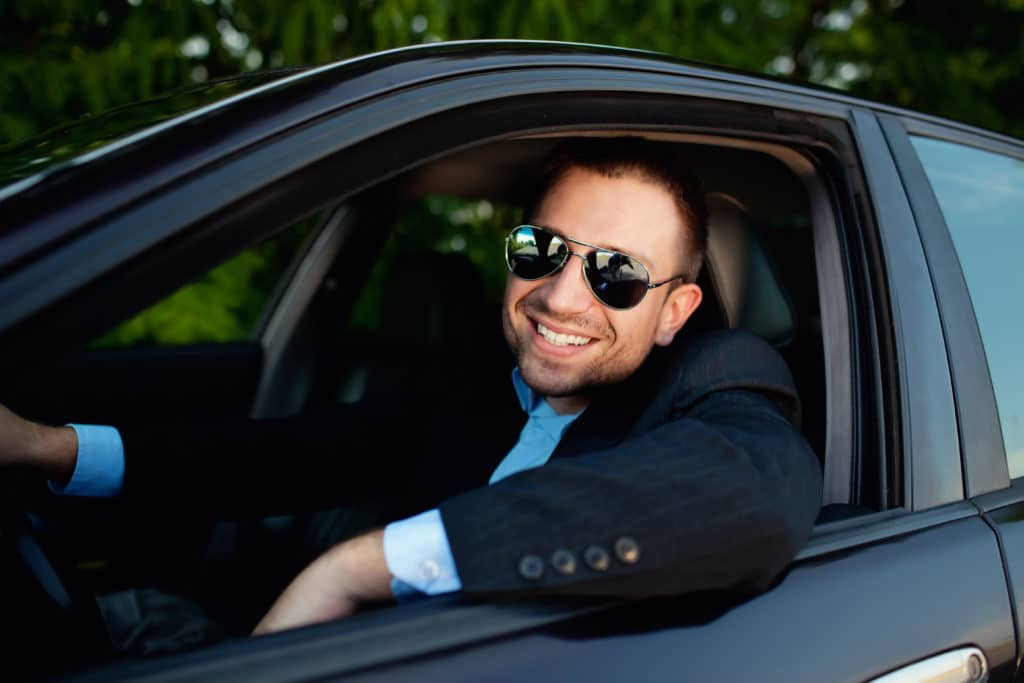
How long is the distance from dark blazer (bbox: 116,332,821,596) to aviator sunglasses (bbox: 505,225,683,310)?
155 millimetres

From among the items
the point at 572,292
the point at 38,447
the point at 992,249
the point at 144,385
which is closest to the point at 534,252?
the point at 572,292

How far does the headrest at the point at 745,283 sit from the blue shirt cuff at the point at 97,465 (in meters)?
1.33

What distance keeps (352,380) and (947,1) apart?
4600mm

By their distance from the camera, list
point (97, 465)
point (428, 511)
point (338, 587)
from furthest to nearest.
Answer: point (97, 465), point (428, 511), point (338, 587)

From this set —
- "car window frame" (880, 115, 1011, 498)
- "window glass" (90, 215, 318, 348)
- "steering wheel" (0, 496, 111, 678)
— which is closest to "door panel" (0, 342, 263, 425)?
"window glass" (90, 215, 318, 348)

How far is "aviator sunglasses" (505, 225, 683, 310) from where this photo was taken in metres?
1.54

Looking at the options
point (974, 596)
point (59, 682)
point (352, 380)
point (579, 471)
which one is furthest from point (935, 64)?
point (59, 682)

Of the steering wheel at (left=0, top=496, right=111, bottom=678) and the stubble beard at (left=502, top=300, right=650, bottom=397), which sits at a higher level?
the stubble beard at (left=502, top=300, right=650, bottom=397)

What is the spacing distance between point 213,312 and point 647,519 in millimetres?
2669

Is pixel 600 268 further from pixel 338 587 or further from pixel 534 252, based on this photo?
pixel 338 587

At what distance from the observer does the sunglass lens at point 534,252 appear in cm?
157

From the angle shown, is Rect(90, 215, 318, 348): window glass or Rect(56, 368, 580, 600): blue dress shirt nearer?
Rect(56, 368, 580, 600): blue dress shirt

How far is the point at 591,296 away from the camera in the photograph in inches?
61.4

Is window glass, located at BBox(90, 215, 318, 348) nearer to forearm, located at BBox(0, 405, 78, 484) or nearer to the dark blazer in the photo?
the dark blazer
